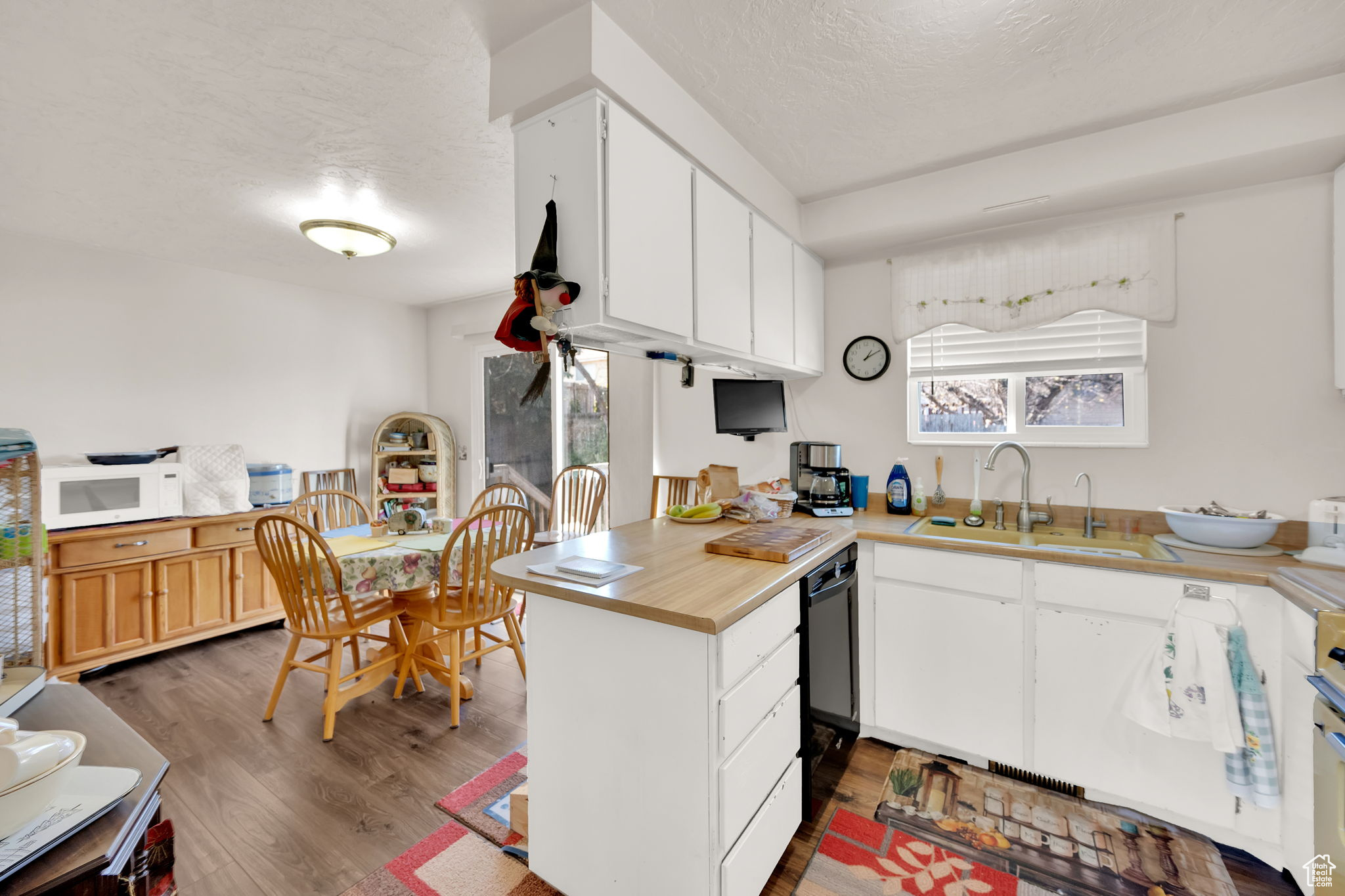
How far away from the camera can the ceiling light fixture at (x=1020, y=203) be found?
2.23 metres

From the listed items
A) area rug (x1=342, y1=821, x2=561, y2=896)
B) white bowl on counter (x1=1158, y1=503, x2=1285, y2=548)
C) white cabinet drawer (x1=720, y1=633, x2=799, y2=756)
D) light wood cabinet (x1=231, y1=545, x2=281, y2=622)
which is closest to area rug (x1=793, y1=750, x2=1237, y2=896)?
white cabinet drawer (x1=720, y1=633, x2=799, y2=756)

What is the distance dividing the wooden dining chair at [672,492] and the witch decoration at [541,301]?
6.34ft

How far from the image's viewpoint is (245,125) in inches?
81.4

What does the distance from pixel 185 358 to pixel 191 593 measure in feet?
5.10

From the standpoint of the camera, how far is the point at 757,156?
2.30 meters

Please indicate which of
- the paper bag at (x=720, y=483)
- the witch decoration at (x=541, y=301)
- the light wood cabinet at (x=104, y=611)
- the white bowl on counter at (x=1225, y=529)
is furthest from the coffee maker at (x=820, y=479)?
the light wood cabinet at (x=104, y=611)

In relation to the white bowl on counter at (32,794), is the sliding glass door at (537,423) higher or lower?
higher

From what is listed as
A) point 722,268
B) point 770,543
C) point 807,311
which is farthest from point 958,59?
point 770,543

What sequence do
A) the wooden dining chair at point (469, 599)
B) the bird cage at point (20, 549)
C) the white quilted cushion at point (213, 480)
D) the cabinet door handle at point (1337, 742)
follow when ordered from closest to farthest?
the bird cage at point (20, 549), the cabinet door handle at point (1337, 742), the wooden dining chair at point (469, 599), the white quilted cushion at point (213, 480)

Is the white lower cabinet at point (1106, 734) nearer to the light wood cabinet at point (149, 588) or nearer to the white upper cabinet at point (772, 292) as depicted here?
the white upper cabinet at point (772, 292)

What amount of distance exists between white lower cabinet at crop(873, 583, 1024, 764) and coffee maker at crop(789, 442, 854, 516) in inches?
19.2

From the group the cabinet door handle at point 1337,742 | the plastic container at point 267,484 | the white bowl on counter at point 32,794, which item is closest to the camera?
the white bowl on counter at point 32,794

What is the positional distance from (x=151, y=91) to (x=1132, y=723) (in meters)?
3.91

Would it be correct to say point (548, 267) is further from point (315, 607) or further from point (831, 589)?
point (315, 607)
